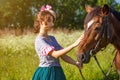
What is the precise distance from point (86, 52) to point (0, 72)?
4507mm

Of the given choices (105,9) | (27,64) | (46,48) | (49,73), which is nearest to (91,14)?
(105,9)

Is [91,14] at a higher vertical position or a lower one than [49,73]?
higher

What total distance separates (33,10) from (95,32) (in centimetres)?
2750

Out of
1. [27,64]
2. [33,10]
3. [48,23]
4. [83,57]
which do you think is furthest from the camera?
[33,10]

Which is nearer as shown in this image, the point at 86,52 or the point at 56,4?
the point at 86,52

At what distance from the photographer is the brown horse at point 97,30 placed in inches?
157

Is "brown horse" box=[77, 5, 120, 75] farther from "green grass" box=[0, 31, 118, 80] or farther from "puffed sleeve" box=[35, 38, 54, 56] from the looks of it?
"green grass" box=[0, 31, 118, 80]

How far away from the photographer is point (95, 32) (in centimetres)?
404

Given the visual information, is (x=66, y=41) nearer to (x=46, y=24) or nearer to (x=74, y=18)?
(x=46, y=24)

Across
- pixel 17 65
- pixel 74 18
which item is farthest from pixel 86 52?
pixel 74 18

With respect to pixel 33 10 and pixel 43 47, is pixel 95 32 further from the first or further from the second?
pixel 33 10

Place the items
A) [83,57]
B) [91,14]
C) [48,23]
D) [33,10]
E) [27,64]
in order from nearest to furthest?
[83,57]
[91,14]
[48,23]
[27,64]
[33,10]

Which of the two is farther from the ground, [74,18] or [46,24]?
[46,24]

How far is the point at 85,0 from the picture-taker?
107ft
